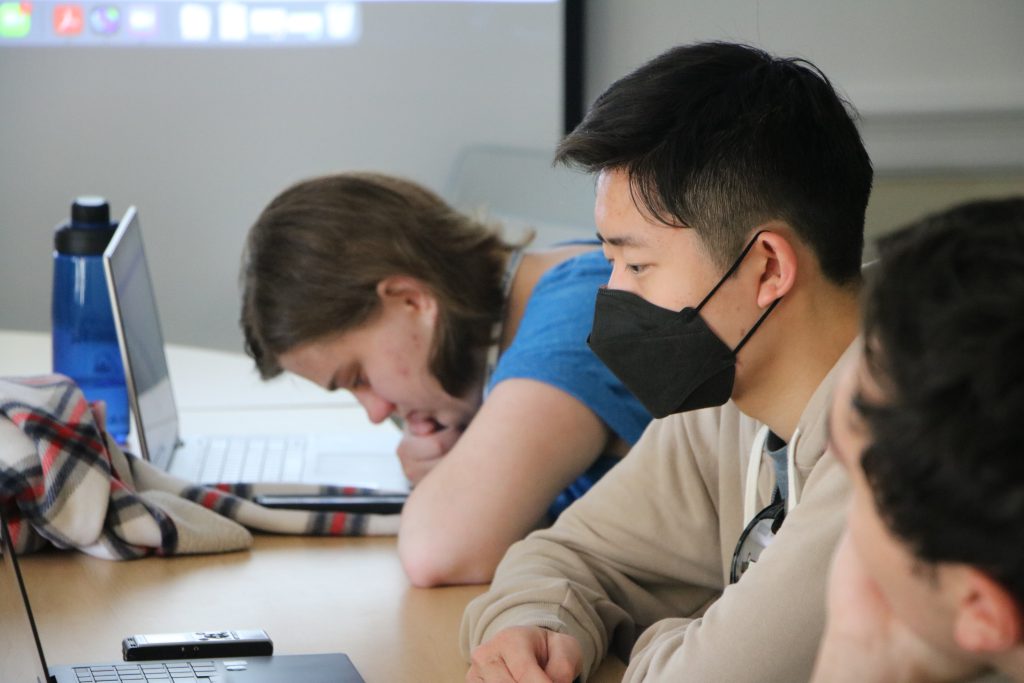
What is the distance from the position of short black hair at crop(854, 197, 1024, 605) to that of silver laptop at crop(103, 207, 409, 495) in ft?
3.83

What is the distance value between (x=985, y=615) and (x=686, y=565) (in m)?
0.76

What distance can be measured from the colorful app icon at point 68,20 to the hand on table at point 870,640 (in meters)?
2.41

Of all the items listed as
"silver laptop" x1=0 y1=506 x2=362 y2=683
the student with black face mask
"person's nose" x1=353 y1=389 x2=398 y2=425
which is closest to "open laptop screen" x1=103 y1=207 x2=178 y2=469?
"person's nose" x1=353 y1=389 x2=398 y2=425

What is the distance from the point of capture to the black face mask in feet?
3.88

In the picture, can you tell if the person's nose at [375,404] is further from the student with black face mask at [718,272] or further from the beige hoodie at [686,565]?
the student with black face mask at [718,272]

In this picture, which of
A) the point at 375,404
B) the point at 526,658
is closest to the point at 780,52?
the point at 375,404

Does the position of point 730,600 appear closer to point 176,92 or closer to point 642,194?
point 642,194

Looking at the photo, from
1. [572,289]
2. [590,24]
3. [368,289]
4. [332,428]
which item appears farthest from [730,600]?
[590,24]

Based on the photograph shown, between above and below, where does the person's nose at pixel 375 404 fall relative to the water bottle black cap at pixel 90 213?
below

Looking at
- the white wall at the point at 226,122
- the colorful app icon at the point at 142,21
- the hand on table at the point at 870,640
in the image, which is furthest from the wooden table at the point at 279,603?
the colorful app icon at the point at 142,21

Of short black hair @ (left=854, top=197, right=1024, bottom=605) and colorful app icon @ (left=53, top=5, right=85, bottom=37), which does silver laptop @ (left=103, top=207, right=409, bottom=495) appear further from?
short black hair @ (left=854, top=197, right=1024, bottom=605)

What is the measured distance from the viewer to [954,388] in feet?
1.86

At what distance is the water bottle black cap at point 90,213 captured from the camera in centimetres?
195

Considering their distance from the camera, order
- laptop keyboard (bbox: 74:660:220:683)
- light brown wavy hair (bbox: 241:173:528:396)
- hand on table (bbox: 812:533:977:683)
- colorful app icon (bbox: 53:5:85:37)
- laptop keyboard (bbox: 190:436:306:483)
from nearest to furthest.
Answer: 1. hand on table (bbox: 812:533:977:683)
2. laptop keyboard (bbox: 74:660:220:683)
3. light brown wavy hair (bbox: 241:173:528:396)
4. laptop keyboard (bbox: 190:436:306:483)
5. colorful app icon (bbox: 53:5:85:37)
